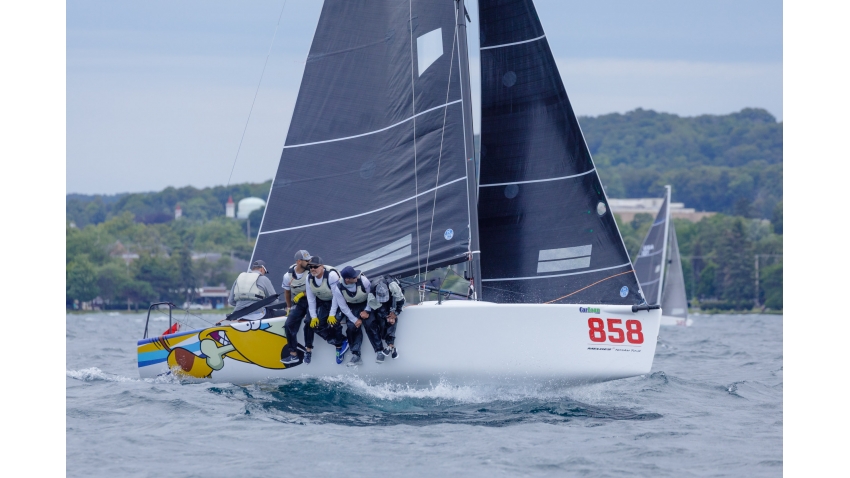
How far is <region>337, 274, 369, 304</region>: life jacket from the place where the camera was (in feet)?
32.1

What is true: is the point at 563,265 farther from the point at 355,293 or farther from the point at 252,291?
the point at 252,291

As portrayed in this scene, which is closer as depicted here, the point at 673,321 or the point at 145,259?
the point at 673,321

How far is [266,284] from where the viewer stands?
11.0 metres

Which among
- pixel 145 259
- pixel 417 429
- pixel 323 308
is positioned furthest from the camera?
pixel 145 259

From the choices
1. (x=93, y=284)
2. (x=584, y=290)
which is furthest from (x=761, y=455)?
(x=93, y=284)

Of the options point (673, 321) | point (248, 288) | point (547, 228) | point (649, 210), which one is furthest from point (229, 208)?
point (547, 228)

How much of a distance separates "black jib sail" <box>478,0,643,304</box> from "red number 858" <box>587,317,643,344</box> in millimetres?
546

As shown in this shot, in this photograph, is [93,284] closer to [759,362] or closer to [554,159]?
[759,362]

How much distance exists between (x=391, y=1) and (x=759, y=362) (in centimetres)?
796

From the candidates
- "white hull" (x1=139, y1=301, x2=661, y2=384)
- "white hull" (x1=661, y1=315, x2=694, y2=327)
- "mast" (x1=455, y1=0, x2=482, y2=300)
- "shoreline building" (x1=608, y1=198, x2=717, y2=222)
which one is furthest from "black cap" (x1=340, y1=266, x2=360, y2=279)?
"shoreline building" (x1=608, y1=198, x2=717, y2=222)

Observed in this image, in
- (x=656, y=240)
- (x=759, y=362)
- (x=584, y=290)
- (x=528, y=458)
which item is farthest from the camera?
(x=656, y=240)

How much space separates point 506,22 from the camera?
11008 millimetres

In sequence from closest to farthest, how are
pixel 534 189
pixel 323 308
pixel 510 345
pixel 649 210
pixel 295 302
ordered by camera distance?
pixel 510 345
pixel 323 308
pixel 295 302
pixel 534 189
pixel 649 210

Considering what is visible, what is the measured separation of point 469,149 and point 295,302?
2.16m
